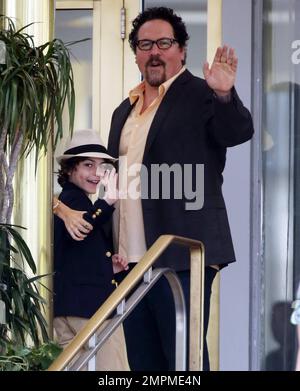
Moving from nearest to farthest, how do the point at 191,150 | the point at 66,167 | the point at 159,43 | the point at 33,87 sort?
the point at 33,87, the point at 191,150, the point at 159,43, the point at 66,167

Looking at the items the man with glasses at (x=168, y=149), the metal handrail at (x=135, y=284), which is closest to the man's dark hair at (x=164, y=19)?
the man with glasses at (x=168, y=149)

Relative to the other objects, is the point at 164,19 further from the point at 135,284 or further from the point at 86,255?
the point at 135,284

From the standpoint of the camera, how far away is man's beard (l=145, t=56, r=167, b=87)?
545cm

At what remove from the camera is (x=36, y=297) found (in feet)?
16.4

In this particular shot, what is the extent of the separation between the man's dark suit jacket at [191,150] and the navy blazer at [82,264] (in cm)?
29

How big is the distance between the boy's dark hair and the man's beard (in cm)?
51

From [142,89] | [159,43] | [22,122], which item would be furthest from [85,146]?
[22,122]

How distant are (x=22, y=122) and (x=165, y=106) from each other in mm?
677

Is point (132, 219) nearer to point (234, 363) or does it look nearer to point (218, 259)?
point (218, 259)

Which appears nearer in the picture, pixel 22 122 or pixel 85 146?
pixel 22 122

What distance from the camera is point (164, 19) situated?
5520mm

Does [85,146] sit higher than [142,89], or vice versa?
[142,89]

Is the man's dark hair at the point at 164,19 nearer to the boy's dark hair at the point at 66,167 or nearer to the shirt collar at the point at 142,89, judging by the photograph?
the shirt collar at the point at 142,89

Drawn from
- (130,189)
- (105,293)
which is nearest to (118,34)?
(130,189)
